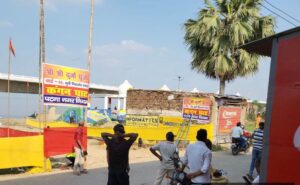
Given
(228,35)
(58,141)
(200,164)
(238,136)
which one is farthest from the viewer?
(228,35)

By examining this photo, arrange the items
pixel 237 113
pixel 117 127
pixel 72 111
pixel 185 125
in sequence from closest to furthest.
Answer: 1. pixel 117 127
2. pixel 185 125
3. pixel 237 113
4. pixel 72 111

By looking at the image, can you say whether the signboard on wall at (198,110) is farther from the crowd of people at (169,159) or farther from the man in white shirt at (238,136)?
the crowd of people at (169,159)

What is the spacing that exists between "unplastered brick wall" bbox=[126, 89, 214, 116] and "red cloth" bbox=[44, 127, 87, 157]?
34.1 feet

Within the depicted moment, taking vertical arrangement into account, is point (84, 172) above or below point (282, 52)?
below

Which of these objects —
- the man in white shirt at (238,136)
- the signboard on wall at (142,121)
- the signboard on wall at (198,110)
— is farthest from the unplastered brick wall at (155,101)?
the man in white shirt at (238,136)

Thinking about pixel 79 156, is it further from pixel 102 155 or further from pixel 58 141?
pixel 102 155

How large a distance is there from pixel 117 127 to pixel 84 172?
6.31 meters

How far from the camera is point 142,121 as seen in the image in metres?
21.2

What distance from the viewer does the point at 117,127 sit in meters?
6.30

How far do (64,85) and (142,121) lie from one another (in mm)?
8525

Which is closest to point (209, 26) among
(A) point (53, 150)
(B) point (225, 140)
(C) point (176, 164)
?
(B) point (225, 140)

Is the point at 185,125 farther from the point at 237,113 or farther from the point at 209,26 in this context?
the point at 209,26

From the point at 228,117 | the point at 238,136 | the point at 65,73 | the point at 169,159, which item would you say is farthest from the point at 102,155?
the point at 169,159

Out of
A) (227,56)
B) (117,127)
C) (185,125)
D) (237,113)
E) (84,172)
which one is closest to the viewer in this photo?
(117,127)
